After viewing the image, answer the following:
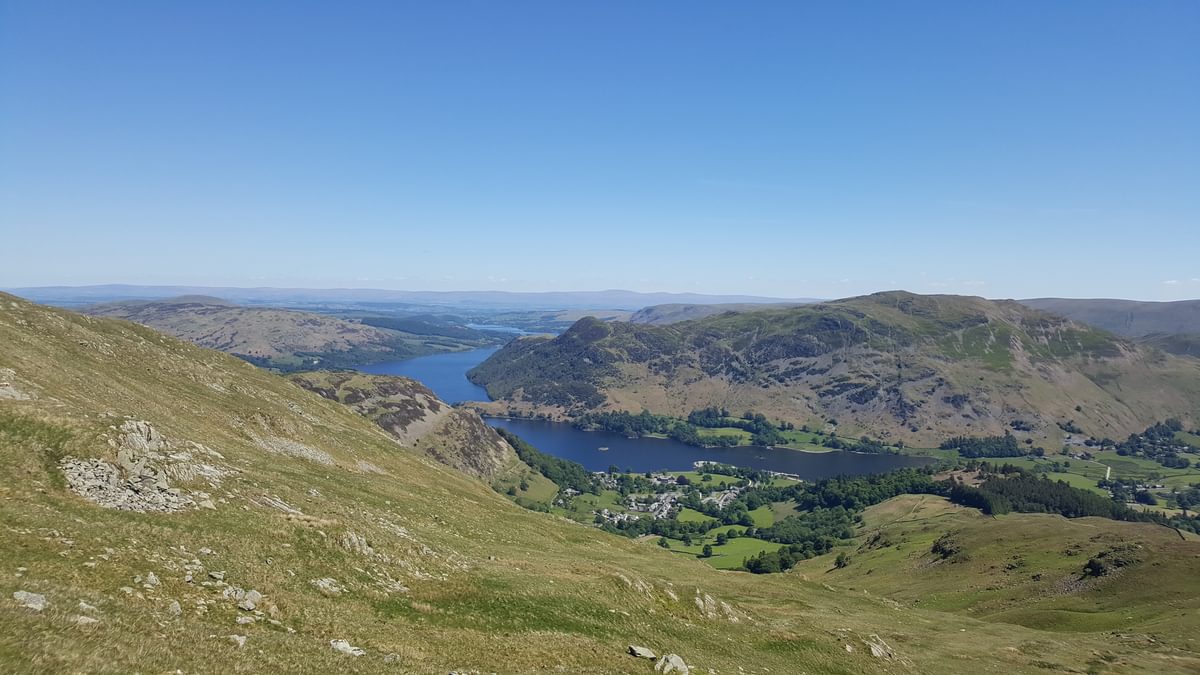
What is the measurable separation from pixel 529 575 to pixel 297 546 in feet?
59.6

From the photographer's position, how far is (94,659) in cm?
1859

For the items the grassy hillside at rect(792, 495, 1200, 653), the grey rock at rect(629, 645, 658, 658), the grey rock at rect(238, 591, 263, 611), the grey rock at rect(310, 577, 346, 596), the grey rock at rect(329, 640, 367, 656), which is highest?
the grey rock at rect(238, 591, 263, 611)

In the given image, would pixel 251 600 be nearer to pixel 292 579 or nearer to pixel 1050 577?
pixel 292 579

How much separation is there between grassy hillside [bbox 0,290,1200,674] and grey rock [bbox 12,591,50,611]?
83 mm

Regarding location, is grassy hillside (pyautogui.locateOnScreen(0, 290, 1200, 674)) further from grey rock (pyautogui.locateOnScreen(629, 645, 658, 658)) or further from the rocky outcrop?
grey rock (pyautogui.locateOnScreen(629, 645, 658, 658))

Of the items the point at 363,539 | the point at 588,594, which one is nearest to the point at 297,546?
the point at 363,539

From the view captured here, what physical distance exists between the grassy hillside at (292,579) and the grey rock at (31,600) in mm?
83

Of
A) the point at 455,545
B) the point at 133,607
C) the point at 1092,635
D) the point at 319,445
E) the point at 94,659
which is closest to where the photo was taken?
the point at 94,659

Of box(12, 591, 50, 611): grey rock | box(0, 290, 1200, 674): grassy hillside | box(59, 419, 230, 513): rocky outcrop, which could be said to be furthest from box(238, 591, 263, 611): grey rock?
box(59, 419, 230, 513): rocky outcrop

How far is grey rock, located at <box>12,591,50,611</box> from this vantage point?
20625 millimetres

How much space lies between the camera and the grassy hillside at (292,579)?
23953mm

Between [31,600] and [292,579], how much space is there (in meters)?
12.5

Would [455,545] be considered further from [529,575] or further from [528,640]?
[528,640]

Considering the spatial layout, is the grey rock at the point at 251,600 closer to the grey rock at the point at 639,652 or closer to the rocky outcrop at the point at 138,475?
the rocky outcrop at the point at 138,475
